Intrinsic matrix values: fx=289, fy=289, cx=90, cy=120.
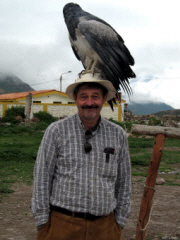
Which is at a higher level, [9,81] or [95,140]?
[9,81]

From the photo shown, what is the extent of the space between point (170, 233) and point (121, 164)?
2.64 m

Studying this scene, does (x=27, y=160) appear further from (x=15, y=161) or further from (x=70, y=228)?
(x=70, y=228)

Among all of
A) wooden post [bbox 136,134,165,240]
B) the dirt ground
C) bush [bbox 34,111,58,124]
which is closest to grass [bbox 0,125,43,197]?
the dirt ground

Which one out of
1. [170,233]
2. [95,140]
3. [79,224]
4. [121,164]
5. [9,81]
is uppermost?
[9,81]

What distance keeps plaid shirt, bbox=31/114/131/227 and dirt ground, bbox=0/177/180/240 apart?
2394mm

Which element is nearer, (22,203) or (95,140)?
(95,140)

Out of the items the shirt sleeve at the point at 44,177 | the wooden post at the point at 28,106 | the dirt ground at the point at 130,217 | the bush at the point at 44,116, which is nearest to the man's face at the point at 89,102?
the shirt sleeve at the point at 44,177

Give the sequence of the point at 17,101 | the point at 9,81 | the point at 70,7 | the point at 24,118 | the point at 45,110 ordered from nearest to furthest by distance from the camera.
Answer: the point at 70,7
the point at 24,118
the point at 45,110
the point at 17,101
the point at 9,81

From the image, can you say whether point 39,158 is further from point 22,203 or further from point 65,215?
point 22,203

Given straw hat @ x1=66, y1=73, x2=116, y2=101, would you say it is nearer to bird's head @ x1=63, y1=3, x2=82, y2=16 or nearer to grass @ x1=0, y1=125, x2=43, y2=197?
bird's head @ x1=63, y1=3, x2=82, y2=16

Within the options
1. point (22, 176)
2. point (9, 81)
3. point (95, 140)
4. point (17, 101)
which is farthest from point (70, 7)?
point (9, 81)

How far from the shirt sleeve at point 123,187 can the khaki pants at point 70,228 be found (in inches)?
8.1

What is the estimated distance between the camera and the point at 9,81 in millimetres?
154500

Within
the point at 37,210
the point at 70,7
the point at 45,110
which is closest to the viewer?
the point at 37,210
